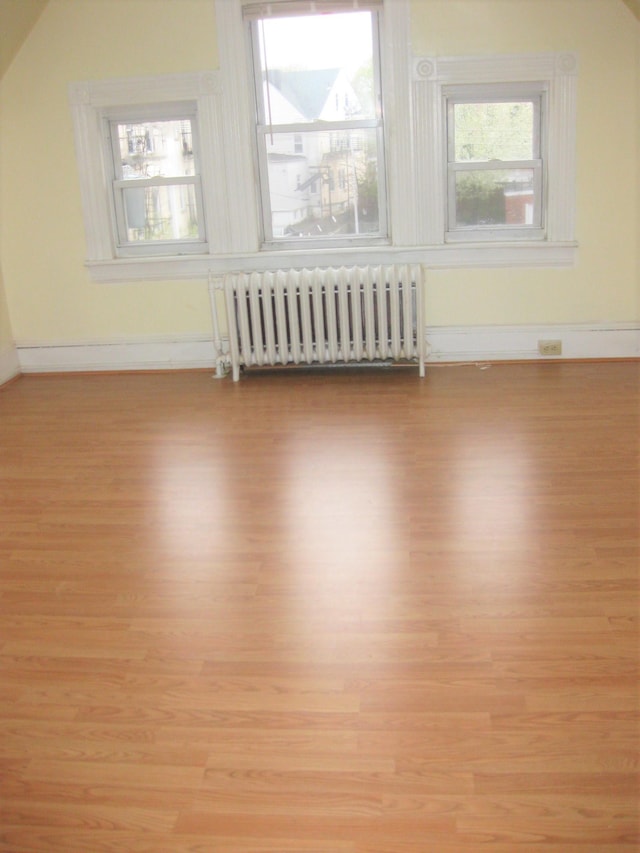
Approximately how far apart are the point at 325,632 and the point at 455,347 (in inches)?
139

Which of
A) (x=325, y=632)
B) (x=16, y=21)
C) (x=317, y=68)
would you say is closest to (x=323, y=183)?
(x=317, y=68)

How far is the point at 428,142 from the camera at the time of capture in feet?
18.7

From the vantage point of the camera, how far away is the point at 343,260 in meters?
6.00

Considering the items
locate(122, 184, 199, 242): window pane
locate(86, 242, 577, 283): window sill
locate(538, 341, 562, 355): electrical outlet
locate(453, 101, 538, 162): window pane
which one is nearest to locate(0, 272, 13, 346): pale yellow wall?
locate(86, 242, 577, 283): window sill

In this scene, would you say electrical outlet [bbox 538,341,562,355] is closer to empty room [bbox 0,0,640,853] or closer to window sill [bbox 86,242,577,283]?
empty room [bbox 0,0,640,853]

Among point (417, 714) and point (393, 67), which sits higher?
point (393, 67)

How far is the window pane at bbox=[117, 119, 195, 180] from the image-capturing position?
19.7 ft

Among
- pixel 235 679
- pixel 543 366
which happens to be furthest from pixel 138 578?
pixel 543 366

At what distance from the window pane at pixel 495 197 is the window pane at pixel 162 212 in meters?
1.82

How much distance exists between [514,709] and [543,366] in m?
3.80

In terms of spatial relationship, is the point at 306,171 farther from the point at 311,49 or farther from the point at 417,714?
the point at 417,714

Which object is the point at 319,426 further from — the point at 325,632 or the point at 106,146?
the point at 106,146

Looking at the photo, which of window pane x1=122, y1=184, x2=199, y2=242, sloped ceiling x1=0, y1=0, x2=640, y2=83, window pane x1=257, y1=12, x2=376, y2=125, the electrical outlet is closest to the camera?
sloped ceiling x1=0, y1=0, x2=640, y2=83

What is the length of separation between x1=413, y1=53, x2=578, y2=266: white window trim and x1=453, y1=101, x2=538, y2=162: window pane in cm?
13
